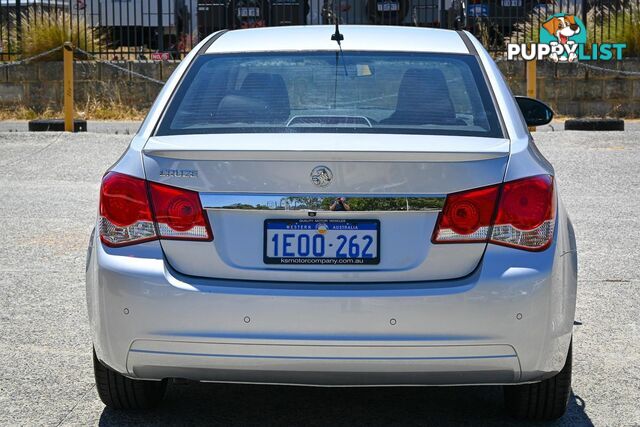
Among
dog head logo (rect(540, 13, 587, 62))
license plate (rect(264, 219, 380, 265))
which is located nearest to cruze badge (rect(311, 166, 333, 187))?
license plate (rect(264, 219, 380, 265))

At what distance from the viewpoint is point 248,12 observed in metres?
21.0

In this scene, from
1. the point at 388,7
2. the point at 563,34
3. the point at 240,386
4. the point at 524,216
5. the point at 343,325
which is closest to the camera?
the point at 343,325

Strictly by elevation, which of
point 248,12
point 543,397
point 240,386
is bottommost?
point 240,386

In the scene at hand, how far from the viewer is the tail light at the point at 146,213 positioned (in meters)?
4.02

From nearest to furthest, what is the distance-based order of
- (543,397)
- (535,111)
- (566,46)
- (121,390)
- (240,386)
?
(543,397), (121,390), (240,386), (535,111), (566,46)

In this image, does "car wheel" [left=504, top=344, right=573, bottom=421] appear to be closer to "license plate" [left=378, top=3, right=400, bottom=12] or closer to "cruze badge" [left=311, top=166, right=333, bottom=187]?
"cruze badge" [left=311, top=166, right=333, bottom=187]

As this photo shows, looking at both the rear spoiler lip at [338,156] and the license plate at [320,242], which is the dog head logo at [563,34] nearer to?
the rear spoiler lip at [338,156]

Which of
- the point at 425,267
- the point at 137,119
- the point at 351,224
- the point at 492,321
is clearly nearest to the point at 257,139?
the point at 351,224

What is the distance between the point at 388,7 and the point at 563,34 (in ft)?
9.88

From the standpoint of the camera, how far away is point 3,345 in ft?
19.0

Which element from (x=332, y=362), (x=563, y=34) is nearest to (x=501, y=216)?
(x=332, y=362)

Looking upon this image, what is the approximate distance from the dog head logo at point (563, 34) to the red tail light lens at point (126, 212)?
54.4 ft

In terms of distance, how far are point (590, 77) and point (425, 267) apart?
1603cm

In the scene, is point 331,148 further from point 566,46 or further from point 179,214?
point 566,46
